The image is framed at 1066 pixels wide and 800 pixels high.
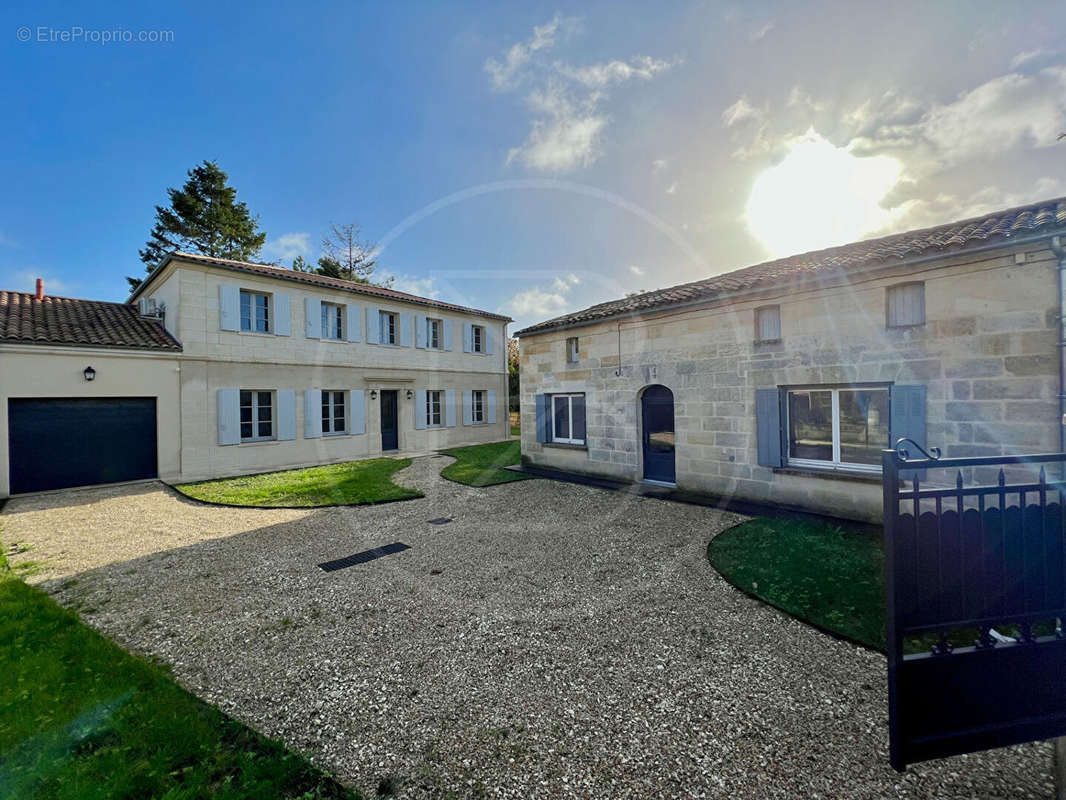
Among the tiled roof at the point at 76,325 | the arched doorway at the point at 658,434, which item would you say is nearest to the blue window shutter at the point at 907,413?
the arched doorway at the point at 658,434

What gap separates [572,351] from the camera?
11.1 metres

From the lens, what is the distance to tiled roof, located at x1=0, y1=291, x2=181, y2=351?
33.5 feet

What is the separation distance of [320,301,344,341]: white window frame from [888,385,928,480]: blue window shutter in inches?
597

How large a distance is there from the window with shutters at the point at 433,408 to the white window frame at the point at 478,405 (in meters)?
1.62

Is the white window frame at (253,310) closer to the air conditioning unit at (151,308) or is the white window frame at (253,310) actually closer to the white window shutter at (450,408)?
the air conditioning unit at (151,308)

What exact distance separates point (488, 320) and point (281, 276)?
8.69 m

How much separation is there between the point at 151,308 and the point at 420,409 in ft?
30.0

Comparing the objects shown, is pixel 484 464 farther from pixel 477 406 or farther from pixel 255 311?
pixel 255 311

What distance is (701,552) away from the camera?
6.00 meters

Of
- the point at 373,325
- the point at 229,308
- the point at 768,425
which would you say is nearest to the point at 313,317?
the point at 373,325

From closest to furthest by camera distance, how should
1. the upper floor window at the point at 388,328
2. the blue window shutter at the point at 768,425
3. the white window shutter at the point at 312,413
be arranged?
the blue window shutter at the point at 768,425, the white window shutter at the point at 312,413, the upper floor window at the point at 388,328

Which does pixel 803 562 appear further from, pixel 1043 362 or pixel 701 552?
pixel 1043 362

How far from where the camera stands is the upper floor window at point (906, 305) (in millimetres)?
6277

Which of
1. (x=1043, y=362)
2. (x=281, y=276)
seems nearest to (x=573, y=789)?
(x=1043, y=362)
